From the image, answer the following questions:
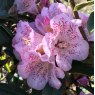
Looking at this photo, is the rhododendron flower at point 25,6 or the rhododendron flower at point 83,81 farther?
the rhododendron flower at point 83,81

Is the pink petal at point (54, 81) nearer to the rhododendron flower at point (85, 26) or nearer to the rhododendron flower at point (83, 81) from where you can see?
the rhododendron flower at point (85, 26)

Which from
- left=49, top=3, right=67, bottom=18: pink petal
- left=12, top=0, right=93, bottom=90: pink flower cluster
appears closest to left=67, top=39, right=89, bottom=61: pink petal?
left=12, top=0, right=93, bottom=90: pink flower cluster

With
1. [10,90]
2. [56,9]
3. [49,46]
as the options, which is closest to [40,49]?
[49,46]

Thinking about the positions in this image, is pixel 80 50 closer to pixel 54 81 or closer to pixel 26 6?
pixel 54 81

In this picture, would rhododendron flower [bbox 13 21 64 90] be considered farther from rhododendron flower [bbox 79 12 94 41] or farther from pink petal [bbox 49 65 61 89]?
rhododendron flower [bbox 79 12 94 41]

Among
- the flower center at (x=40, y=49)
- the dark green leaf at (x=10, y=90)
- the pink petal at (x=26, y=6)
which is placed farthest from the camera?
the dark green leaf at (x=10, y=90)

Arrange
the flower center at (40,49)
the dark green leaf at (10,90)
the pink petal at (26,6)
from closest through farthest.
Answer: the flower center at (40,49) → the pink petal at (26,6) → the dark green leaf at (10,90)

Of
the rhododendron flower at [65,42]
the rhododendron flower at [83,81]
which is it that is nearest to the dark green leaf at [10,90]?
the rhododendron flower at [83,81]
